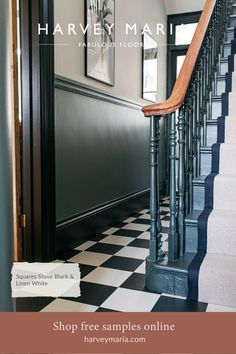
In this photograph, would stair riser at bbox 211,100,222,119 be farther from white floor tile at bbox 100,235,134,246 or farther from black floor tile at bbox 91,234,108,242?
black floor tile at bbox 91,234,108,242

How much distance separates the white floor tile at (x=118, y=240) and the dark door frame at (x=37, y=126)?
68cm

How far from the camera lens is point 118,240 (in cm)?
302

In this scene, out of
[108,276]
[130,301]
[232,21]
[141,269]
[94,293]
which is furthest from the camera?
[232,21]

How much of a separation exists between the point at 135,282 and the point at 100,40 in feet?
7.09

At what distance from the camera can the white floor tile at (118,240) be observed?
2.93 m

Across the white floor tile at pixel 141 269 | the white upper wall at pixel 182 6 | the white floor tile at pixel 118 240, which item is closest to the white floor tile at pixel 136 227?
the white floor tile at pixel 118 240

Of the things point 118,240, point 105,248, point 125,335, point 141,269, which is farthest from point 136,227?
point 125,335

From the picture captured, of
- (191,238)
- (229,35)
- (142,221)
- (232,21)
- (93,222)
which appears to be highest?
(232,21)

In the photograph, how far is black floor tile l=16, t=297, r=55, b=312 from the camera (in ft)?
5.77

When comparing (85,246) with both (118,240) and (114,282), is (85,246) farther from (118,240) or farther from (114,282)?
(114,282)

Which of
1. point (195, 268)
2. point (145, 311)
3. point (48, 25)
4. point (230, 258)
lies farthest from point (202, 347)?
point (48, 25)

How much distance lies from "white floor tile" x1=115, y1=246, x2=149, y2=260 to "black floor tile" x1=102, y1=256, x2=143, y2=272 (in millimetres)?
73

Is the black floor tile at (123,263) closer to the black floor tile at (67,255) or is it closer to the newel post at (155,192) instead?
the black floor tile at (67,255)

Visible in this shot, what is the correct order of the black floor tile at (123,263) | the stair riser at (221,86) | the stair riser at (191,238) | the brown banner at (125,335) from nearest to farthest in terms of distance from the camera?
the brown banner at (125,335) → the stair riser at (191,238) → the black floor tile at (123,263) → the stair riser at (221,86)
